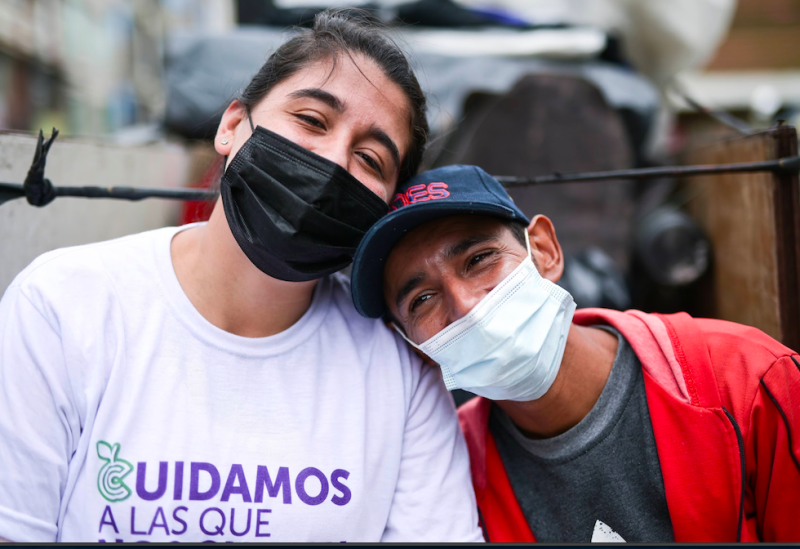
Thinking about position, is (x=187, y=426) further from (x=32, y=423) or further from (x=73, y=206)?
(x=73, y=206)

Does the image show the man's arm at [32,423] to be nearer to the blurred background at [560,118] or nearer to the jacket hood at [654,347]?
the blurred background at [560,118]

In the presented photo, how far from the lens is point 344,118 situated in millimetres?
1634

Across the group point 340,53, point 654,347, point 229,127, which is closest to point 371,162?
point 340,53

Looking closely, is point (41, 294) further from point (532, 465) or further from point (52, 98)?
point (52, 98)

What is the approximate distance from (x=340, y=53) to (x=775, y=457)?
1526 mm

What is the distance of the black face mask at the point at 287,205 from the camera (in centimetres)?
153

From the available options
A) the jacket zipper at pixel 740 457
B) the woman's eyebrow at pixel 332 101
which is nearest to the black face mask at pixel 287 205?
the woman's eyebrow at pixel 332 101

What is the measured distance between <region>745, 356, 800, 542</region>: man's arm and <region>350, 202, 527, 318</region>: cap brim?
782mm

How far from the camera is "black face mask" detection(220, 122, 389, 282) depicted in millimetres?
1529

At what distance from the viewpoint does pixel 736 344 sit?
64.9 inches

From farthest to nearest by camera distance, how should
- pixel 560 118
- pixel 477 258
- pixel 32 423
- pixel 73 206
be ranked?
pixel 560 118, pixel 73 206, pixel 477 258, pixel 32 423

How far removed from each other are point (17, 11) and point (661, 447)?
16.4m

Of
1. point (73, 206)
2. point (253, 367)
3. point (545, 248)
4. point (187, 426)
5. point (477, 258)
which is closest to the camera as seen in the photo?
point (187, 426)

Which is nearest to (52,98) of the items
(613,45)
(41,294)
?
(613,45)
